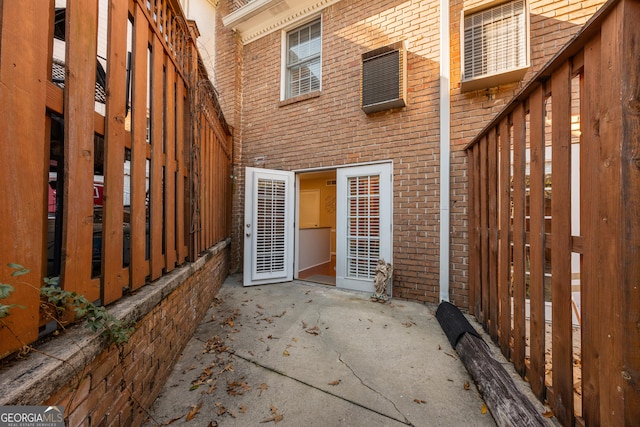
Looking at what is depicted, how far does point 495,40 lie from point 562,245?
3177 millimetres

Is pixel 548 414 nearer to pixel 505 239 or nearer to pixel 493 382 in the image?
pixel 493 382

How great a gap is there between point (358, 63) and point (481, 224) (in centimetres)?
323

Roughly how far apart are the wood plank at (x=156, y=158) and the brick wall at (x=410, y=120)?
2883mm

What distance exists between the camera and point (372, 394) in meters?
1.73

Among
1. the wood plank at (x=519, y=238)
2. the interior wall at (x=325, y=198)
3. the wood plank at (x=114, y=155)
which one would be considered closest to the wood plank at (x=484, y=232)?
the wood plank at (x=519, y=238)

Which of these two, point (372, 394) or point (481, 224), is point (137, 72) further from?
point (481, 224)

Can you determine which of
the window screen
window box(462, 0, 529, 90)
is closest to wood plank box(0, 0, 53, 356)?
window box(462, 0, 529, 90)

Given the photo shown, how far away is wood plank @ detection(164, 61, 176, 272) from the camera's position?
2002 millimetres

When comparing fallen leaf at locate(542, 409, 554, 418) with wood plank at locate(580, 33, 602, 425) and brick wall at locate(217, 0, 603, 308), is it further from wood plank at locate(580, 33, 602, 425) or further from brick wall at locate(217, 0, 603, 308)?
brick wall at locate(217, 0, 603, 308)

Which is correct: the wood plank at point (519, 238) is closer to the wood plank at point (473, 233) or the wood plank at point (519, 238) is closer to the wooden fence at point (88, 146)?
the wood plank at point (473, 233)

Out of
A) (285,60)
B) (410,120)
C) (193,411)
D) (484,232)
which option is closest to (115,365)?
(193,411)

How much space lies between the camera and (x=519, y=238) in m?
1.79

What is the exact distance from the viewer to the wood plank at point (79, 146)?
3.39 feet

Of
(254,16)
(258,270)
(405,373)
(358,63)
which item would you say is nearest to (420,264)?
(405,373)
